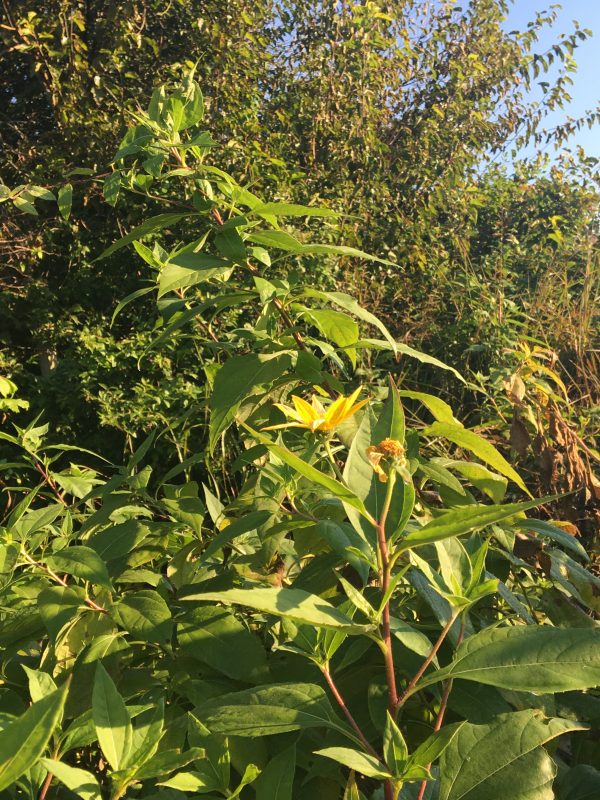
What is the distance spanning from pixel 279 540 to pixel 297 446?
0.18 meters

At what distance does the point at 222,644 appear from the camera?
0.73 m

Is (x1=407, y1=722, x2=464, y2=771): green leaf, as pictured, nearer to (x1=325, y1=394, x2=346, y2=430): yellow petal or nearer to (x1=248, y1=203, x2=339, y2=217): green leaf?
(x1=325, y1=394, x2=346, y2=430): yellow petal

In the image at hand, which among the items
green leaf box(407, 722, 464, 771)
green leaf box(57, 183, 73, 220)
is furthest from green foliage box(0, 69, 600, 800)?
green leaf box(57, 183, 73, 220)

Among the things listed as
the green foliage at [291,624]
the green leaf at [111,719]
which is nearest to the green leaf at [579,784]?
the green foliage at [291,624]

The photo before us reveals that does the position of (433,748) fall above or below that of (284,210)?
below

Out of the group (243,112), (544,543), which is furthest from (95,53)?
(544,543)

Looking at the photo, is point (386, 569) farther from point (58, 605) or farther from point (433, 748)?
point (58, 605)

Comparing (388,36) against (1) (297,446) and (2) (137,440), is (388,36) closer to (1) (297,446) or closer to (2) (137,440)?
(2) (137,440)

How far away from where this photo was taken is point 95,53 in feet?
16.1

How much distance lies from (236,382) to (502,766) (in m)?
0.53

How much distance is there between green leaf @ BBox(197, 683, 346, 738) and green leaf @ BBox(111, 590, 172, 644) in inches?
6.0

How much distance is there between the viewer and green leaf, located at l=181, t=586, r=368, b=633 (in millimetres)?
456

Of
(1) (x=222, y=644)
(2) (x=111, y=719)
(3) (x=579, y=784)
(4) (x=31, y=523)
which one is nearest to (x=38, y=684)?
(2) (x=111, y=719)

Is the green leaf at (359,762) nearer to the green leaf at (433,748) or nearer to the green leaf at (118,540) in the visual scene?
the green leaf at (433,748)
